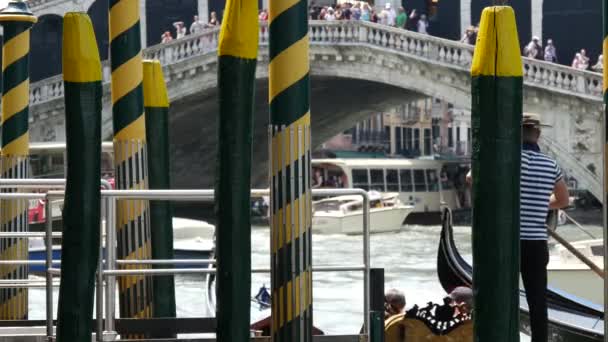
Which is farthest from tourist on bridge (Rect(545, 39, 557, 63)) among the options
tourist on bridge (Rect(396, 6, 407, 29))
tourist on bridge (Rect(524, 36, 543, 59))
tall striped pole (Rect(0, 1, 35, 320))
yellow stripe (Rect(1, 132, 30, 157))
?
yellow stripe (Rect(1, 132, 30, 157))

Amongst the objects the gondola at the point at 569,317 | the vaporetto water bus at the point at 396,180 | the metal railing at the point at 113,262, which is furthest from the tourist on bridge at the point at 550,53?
the metal railing at the point at 113,262

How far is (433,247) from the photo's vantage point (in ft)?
35.4

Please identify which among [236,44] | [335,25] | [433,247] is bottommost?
[433,247]

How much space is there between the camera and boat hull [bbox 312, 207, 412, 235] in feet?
38.3

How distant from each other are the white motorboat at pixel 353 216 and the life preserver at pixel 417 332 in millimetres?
8659

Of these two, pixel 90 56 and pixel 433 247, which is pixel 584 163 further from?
pixel 90 56

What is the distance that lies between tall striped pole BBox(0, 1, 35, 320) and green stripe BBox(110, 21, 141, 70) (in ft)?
2.58

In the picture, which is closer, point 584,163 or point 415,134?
point 584,163

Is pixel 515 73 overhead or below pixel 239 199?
overhead

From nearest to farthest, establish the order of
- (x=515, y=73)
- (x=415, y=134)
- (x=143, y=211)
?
(x=515, y=73) → (x=143, y=211) → (x=415, y=134)

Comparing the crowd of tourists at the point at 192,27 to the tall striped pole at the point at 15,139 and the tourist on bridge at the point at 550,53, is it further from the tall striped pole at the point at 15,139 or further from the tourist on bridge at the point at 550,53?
the tall striped pole at the point at 15,139

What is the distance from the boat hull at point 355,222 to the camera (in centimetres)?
1169

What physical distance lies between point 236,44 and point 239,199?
238mm

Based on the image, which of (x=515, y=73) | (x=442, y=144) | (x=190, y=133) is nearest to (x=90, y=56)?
(x=515, y=73)
